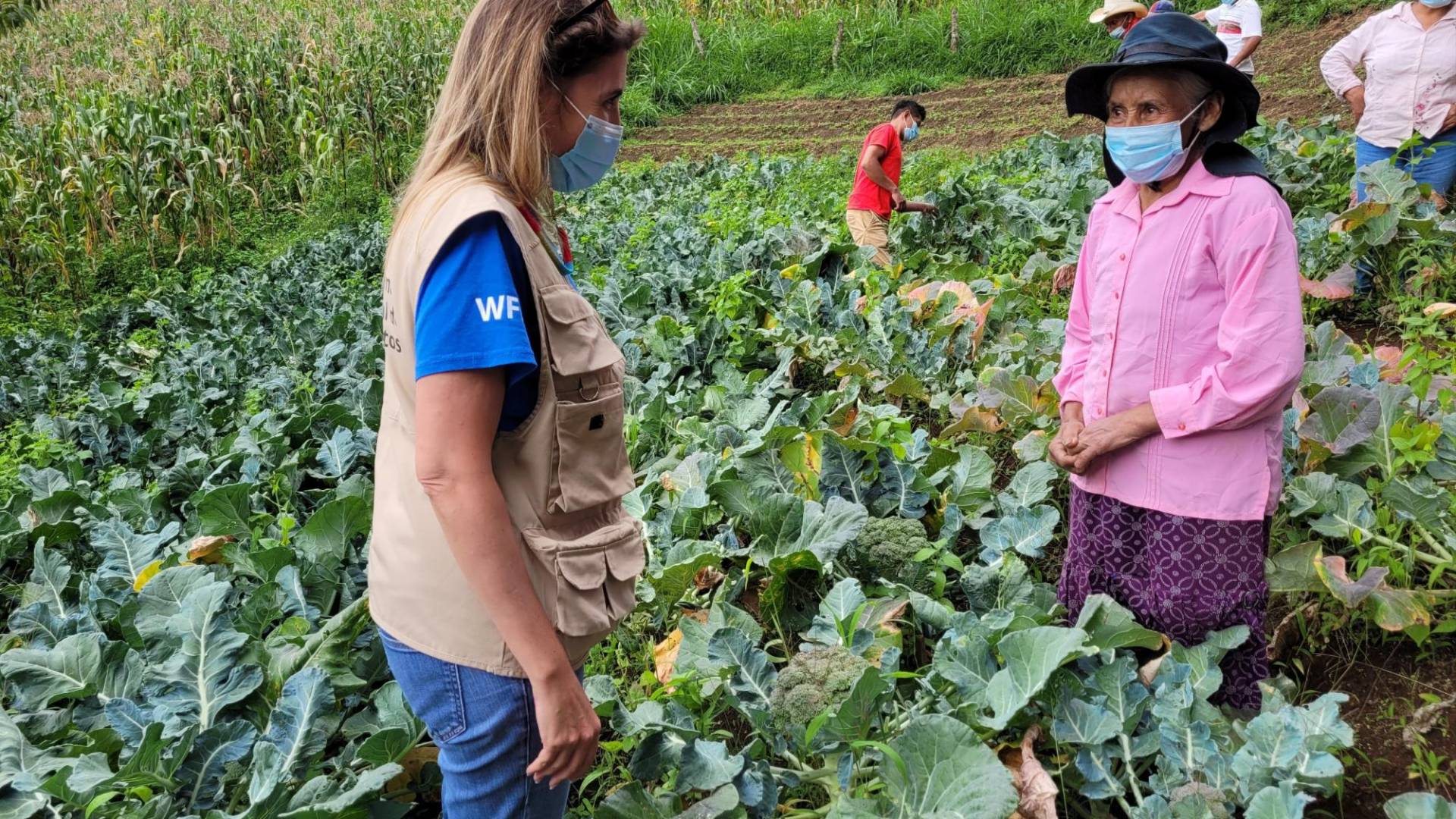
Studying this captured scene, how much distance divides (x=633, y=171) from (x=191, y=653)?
11.3 metres

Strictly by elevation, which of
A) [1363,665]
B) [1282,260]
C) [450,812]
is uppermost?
[1282,260]

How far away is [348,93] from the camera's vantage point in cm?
1355

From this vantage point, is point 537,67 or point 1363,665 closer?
point 537,67

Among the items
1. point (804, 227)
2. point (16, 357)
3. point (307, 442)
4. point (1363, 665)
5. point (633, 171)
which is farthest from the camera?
point (633, 171)

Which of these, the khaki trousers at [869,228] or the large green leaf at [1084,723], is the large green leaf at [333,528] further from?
the khaki trousers at [869,228]

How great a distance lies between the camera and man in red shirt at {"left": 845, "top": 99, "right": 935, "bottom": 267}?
704cm

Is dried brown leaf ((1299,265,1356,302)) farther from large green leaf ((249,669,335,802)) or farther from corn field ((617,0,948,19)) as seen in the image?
corn field ((617,0,948,19))

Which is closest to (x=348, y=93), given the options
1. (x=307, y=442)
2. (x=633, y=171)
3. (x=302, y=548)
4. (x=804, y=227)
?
(x=633, y=171)

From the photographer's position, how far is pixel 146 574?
332cm

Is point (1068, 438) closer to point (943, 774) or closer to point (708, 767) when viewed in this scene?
point (943, 774)

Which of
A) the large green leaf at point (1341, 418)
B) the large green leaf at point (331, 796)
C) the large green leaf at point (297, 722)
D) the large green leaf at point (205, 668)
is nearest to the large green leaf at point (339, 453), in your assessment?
the large green leaf at point (205, 668)

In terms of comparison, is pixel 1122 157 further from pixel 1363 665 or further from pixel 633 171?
pixel 633 171

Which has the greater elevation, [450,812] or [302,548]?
[450,812]

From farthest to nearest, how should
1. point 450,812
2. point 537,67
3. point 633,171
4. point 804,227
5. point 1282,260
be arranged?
1. point 633,171
2. point 804,227
3. point 1282,260
4. point 450,812
5. point 537,67
